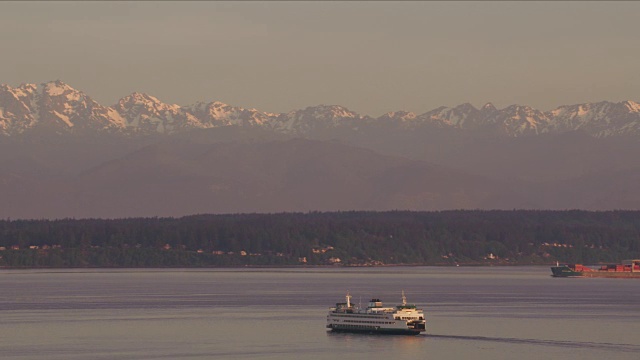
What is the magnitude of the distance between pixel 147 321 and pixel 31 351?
127 ft

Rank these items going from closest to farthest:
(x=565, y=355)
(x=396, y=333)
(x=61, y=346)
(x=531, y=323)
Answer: (x=565, y=355) → (x=61, y=346) → (x=396, y=333) → (x=531, y=323)

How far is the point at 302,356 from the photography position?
152250mm

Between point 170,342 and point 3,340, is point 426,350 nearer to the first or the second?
point 170,342

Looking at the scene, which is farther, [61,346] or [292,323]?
[292,323]

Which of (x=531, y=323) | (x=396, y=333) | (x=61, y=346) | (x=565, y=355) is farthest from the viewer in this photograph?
(x=531, y=323)

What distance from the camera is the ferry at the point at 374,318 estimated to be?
175 m

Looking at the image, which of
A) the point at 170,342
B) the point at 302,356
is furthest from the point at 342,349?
the point at 170,342

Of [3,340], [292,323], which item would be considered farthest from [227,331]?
[3,340]

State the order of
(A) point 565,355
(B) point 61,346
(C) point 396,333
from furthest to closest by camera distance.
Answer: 1. (C) point 396,333
2. (B) point 61,346
3. (A) point 565,355

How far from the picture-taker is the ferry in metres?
175

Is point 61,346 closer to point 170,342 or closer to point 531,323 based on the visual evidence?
point 170,342

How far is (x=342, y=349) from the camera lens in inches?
6275

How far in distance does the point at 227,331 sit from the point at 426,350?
28800 mm

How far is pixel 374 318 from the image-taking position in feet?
587
